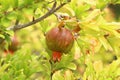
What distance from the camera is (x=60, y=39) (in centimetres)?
203

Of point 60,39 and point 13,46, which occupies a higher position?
point 60,39

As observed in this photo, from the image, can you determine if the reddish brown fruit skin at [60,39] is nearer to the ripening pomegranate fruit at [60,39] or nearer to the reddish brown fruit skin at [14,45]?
the ripening pomegranate fruit at [60,39]

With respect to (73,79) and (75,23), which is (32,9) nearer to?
(75,23)

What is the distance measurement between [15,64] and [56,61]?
7.3 inches

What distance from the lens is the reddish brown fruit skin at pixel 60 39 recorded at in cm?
201

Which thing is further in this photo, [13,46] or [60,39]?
[13,46]

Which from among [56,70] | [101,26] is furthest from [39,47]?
[101,26]

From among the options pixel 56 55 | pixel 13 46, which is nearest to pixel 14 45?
pixel 13 46

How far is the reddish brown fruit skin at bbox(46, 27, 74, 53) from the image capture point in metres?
2.01

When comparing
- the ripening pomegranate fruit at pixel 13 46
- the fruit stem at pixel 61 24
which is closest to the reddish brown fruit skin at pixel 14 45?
the ripening pomegranate fruit at pixel 13 46

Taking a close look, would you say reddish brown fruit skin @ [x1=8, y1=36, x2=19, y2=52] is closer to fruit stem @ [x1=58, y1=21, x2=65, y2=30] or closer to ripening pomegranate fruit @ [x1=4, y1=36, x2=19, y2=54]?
ripening pomegranate fruit @ [x1=4, y1=36, x2=19, y2=54]

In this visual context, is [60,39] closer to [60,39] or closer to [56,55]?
[60,39]

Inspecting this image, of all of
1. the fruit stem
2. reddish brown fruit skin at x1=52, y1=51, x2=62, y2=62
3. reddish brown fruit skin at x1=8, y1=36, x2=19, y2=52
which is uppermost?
the fruit stem

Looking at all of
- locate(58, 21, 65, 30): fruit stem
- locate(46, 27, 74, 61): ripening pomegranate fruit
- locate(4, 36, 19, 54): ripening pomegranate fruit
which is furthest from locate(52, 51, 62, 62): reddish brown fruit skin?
locate(4, 36, 19, 54): ripening pomegranate fruit
